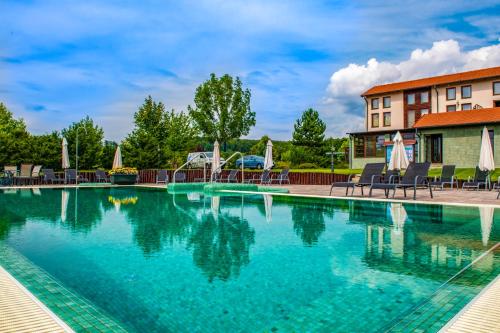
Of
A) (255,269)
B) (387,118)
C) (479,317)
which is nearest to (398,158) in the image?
(255,269)

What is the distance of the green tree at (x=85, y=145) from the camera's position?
27234 millimetres

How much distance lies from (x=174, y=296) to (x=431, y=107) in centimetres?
3955

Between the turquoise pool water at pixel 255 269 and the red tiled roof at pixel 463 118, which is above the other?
the red tiled roof at pixel 463 118

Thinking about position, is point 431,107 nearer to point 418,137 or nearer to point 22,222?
point 418,137

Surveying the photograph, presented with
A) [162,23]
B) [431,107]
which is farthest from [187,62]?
[431,107]

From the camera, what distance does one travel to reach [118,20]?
1586cm

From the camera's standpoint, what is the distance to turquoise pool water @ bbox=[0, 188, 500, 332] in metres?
3.09

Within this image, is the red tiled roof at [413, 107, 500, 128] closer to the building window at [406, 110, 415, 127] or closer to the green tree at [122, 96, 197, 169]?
the building window at [406, 110, 415, 127]

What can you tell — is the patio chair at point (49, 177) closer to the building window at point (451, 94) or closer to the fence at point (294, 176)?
the fence at point (294, 176)

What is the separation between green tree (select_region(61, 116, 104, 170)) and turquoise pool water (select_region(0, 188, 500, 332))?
2044 centimetres

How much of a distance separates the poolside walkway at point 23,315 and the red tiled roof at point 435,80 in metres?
40.1

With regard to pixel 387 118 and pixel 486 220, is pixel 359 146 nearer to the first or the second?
pixel 387 118

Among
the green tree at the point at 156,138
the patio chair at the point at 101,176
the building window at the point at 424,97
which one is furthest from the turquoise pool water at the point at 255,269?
the building window at the point at 424,97

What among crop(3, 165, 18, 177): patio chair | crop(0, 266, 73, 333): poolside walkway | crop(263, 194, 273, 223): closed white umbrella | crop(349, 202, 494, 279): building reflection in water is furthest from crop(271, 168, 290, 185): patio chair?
crop(0, 266, 73, 333): poolside walkway
